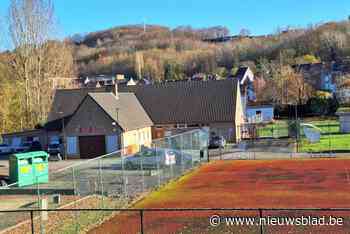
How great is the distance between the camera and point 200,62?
168m

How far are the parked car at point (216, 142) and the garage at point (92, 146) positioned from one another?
9957mm

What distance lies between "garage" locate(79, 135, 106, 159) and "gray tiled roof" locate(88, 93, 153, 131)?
7.53 feet

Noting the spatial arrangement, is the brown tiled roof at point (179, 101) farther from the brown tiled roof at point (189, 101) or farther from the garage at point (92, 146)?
the garage at point (92, 146)

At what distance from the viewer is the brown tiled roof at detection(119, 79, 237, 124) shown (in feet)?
175

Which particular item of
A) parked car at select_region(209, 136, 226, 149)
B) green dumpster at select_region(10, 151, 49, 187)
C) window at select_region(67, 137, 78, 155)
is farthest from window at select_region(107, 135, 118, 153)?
green dumpster at select_region(10, 151, 49, 187)

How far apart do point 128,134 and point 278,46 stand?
12670cm

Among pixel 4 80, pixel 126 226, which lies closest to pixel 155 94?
pixel 4 80

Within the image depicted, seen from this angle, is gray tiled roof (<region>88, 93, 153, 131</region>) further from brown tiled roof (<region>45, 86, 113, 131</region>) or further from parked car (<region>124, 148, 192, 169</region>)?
parked car (<region>124, 148, 192, 169</region>)

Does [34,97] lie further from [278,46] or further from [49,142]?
[278,46]

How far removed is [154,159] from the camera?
103 ft

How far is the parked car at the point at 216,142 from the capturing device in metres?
47.5

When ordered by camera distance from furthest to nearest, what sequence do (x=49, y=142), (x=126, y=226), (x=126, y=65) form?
(x=126, y=65), (x=49, y=142), (x=126, y=226)

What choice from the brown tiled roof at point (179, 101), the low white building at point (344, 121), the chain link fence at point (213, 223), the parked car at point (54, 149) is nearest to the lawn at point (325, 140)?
the low white building at point (344, 121)

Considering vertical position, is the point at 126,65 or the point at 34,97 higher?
the point at 126,65
